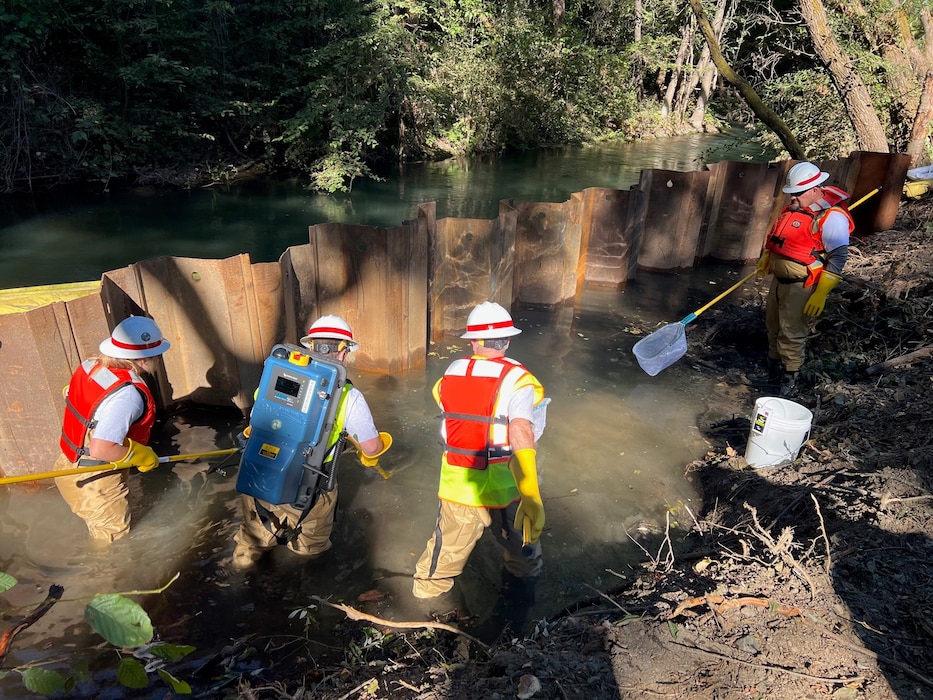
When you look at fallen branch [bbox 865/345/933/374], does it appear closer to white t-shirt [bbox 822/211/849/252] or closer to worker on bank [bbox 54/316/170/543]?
white t-shirt [bbox 822/211/849/252]

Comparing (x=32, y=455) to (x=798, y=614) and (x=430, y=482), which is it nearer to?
(x=430, y=482)

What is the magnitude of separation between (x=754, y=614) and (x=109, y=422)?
4202mm

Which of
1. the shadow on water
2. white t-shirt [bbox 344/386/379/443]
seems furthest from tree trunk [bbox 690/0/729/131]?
white t-shirt [bbox 344/386/379/443]

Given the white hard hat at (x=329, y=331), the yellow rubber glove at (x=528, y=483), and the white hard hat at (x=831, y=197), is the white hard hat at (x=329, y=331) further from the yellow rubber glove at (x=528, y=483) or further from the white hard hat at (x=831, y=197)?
the white hard hat at (x=831, y=197)

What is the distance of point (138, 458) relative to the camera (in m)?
4.37

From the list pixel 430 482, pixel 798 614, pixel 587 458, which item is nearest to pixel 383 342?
pixel 430 482

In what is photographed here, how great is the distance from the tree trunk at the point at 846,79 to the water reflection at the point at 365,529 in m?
8.40

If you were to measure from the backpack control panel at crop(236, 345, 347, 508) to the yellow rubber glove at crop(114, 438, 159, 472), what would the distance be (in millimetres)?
797

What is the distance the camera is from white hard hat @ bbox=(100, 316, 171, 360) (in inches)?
169

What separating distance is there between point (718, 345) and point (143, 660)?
7454 millimetres

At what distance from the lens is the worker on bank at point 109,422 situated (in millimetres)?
4152

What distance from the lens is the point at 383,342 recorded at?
7.21 metres

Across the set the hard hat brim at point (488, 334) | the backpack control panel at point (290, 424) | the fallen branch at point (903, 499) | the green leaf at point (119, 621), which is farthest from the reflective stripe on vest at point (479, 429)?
the fallen branch at point (903, 499)

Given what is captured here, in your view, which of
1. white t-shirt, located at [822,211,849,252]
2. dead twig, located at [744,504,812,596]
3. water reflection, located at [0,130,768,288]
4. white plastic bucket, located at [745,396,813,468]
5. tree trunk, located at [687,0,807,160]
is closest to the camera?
dead twig, located at [744,504,812,596]
